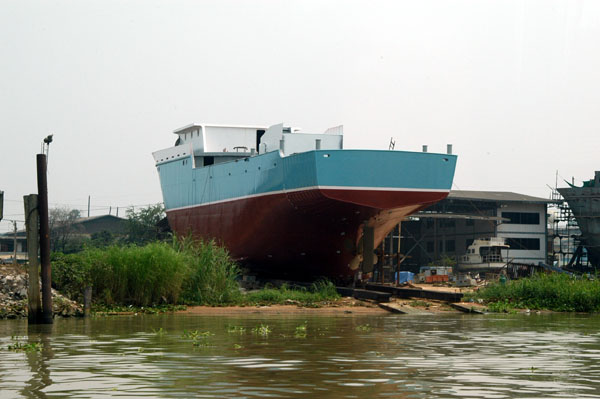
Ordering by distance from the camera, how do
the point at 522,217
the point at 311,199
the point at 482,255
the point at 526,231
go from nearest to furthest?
the point at 311,199, the point at 482,255, the point at 526,231, the point at 522,217

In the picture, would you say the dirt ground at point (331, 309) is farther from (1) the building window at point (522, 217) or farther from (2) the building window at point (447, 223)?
(2) the building window at point (447, 223)

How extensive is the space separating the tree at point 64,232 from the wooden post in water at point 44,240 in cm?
5254

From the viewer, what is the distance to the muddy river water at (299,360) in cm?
861

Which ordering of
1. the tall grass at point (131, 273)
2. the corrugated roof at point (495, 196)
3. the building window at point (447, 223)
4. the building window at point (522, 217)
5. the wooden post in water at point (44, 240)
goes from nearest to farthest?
the wooden post in water at point (44, 240) → the tall grass at point (131, 273) → the corrugated roof at point (495, 196) → the building window at point (522, 217) → the building window at point (447, 223)

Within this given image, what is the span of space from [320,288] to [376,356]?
16.9 m

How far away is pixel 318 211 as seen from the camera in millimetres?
30516

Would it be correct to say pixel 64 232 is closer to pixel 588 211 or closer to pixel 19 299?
pixel 588 211

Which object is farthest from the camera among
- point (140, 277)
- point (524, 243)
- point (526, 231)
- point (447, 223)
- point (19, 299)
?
point (447, 223)

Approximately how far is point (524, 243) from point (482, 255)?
7.17 meters

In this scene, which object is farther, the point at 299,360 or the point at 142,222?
the point at 142,222

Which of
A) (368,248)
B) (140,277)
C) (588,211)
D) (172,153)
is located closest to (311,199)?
(368,248)

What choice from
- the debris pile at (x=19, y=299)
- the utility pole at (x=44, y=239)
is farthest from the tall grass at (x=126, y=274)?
the utility pole at (x=44, y=239)

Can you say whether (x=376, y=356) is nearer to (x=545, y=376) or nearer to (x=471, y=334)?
(x=545, y=376)

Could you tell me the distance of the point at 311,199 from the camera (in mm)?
29891
